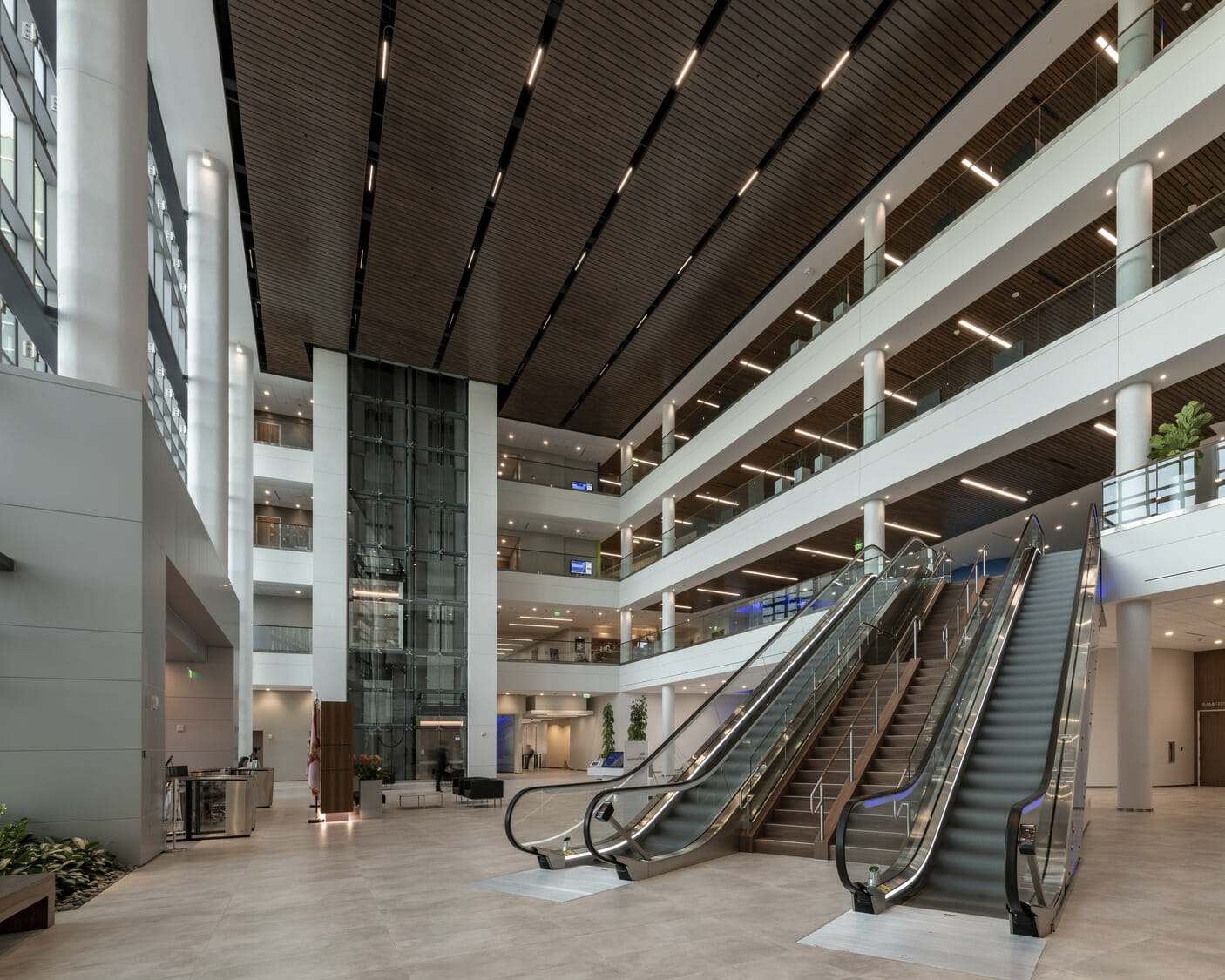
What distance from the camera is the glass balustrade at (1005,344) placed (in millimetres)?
11828

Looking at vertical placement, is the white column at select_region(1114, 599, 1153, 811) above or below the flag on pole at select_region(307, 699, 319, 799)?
above

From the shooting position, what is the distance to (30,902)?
226 inches

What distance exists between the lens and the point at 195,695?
60.7ft

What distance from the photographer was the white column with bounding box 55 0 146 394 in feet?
30.9

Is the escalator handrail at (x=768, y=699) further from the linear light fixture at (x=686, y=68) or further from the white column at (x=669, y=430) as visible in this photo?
the white column at (x=669, y=430)

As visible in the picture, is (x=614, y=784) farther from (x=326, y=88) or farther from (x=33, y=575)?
(x=326, y=88)

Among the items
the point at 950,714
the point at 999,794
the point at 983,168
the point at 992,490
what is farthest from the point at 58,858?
the point at 992,490

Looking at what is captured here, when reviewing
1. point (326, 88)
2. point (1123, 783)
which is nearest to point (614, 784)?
point (1123, 783)

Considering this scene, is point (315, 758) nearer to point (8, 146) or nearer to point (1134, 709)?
point (8, 146)

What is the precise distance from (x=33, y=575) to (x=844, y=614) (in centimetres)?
963

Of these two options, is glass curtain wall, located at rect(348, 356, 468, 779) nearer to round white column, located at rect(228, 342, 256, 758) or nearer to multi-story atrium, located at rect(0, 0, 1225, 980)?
multi-story atrium, located at rect(0, 0, 1225, 980)

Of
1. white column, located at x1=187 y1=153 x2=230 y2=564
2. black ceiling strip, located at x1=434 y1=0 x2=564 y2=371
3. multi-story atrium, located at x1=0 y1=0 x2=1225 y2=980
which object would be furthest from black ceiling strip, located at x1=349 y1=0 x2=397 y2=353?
white column, located at x1=187 y1=153 x2=230 y2=564

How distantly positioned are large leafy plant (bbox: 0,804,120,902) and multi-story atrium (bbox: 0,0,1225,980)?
54 millimetres

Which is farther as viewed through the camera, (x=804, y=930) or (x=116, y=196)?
(x=116, y=196)
